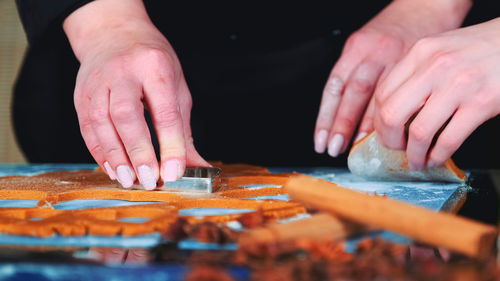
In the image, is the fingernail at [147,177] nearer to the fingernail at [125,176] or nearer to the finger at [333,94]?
the fingernail at [125,176]

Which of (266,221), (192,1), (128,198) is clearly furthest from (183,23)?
(266,221)

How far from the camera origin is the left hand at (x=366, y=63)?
1164mm

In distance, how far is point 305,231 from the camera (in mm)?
525

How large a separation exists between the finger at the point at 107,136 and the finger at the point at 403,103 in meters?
0.47

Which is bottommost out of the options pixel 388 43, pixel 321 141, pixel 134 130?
pixel 321 141

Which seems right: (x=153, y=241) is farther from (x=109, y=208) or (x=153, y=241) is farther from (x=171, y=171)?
(x=171, y=171)

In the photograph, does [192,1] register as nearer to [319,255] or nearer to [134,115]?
[134,115]

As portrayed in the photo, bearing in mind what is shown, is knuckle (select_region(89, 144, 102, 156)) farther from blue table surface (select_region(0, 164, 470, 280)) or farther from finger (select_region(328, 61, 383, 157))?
finger (select_region(328, 61, 383, 157))

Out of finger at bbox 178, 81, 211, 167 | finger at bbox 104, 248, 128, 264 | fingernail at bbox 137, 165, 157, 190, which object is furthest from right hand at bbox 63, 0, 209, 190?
finger at bbox 104, 248, 128, 264

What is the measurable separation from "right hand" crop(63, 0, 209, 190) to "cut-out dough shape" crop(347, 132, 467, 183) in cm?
38

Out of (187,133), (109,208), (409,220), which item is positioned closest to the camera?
(409,220)

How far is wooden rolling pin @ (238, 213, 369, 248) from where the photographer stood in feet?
1.67

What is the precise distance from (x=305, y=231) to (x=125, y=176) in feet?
1.53

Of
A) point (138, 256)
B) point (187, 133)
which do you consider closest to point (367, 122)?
point (187, 133)
